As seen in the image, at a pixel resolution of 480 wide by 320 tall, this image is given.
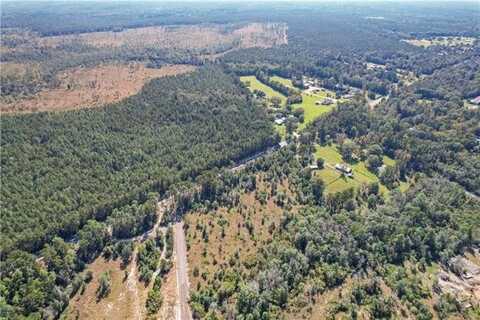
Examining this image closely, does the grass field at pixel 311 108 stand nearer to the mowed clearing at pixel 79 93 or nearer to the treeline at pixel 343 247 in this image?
the treeline at pixel 343 247

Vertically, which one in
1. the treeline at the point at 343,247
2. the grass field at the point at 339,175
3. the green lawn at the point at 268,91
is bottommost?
the grass field at the point at 339,175

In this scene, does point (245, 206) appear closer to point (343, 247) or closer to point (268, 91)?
point (343, 247)

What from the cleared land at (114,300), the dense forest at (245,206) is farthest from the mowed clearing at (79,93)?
the cleared land at (114,300)

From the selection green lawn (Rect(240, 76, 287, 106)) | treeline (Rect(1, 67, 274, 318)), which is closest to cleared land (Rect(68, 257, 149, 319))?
treeline (Rect(1, 67, 274, 318))

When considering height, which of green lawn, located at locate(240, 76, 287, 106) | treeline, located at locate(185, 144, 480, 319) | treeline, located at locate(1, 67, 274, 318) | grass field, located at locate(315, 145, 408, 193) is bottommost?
grass field, located at locate(315, 145, 408, 193)

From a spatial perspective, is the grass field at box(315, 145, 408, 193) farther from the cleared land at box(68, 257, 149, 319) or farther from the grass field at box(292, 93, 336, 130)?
the cleared land at box(68, 257, 149, 319)

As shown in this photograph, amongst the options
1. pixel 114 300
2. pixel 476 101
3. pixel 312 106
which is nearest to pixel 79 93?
pixel 312 106

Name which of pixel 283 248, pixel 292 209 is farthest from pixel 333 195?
pixel 283 248
